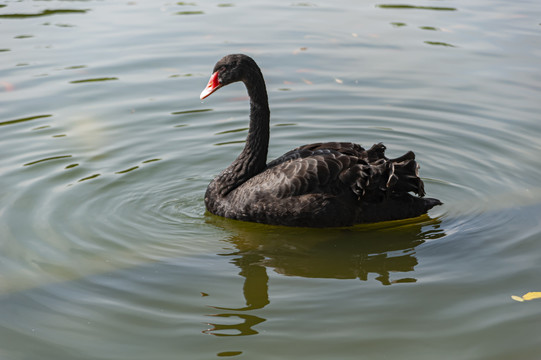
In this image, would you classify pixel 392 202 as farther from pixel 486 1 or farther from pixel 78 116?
pixel 486 1

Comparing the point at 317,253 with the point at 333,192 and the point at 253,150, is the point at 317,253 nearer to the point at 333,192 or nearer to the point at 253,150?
the point at 333,192

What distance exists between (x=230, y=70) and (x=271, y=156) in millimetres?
1579

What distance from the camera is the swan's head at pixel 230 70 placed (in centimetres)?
638

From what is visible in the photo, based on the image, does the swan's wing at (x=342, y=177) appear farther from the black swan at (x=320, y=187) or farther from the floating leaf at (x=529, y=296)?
the floating leaf at (x=529, y=296)

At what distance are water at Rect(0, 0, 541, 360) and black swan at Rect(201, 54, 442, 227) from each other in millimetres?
146

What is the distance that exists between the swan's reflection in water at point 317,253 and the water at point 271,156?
20mm

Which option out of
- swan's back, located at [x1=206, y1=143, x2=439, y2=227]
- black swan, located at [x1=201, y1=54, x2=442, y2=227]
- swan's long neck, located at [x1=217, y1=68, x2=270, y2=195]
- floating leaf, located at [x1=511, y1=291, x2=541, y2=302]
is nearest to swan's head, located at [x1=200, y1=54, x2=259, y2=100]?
black swan, located at [x1=201, y1=54, x2=442, y2=227]

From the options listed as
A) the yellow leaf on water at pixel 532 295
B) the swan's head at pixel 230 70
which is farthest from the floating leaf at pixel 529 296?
the swan's head at pixel 230 70

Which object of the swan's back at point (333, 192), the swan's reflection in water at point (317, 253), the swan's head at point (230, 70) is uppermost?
the swan's head at point (230, 70)

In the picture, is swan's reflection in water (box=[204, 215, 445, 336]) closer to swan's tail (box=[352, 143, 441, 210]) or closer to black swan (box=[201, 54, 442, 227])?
black swan (box=[201, 54, 442, 227])

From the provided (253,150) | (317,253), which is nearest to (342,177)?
(317,253)

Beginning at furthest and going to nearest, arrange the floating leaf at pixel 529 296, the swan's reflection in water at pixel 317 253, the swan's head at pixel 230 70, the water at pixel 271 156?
the swan's head at pixel 230 70, the swan's reflection in water at pixel 317 253, the floating leaf at pixel 529 296, the water at pixel 271 156

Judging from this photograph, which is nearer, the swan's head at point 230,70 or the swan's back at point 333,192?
the swan's back at point 333,192

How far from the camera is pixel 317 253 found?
582cm
